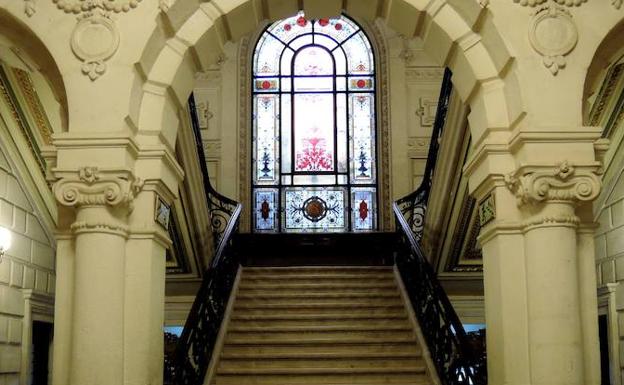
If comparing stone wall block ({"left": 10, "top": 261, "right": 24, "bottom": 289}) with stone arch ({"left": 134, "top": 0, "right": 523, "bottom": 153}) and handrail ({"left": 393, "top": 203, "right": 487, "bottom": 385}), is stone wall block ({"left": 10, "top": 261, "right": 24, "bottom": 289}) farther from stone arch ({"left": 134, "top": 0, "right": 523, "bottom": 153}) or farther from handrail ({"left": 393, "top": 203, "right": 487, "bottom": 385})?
handrail ({"left": 393, "top": 203, "right": 487, "bottom": 385})

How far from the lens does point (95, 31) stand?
5.92m

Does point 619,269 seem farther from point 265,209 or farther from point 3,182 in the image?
point 265,209

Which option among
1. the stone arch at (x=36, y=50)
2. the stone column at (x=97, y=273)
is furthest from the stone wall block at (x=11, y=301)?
the stone column at (x=97, y=273)

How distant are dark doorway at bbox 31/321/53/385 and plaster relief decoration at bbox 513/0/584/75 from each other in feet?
23.2

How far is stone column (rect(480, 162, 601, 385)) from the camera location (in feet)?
18.1

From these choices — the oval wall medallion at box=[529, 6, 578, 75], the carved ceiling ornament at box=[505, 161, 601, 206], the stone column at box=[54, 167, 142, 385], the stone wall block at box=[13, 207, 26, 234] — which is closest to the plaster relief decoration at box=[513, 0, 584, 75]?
the oval wall medallion at box=[529, 6, 578, 75]

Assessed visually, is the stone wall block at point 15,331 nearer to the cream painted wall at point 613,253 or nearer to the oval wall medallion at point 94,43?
the oval wall medallion at point 94,43

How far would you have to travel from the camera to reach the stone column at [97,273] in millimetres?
5523

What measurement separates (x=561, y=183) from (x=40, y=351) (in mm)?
7539

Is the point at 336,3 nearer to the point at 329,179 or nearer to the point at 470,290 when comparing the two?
the point at 470,290

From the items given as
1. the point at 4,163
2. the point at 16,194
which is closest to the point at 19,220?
the point at 16,194

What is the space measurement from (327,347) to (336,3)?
419cm

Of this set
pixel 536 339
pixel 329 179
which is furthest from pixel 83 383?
pixel 329 179

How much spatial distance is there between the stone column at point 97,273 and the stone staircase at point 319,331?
3101 millimetres
